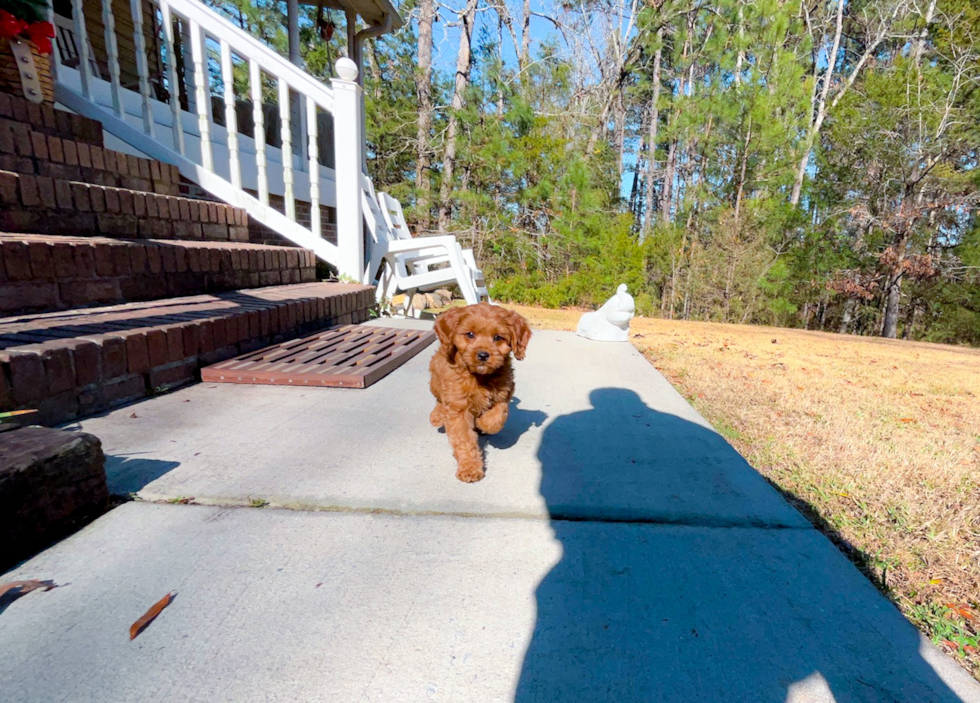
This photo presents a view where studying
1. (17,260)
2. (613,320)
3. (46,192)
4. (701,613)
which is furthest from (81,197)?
(613,320)

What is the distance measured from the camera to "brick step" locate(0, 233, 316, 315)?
2807 mm

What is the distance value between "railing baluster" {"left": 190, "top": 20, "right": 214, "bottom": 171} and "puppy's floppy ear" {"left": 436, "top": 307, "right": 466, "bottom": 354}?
4.32 metres

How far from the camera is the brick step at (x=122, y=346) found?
7.06ft

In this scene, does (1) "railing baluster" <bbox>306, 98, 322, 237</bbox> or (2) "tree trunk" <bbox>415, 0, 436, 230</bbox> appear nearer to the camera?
(1) "railing baluster" <bbox>306, 98, 322, 237</bbox>

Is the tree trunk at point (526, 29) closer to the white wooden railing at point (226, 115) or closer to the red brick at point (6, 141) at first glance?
the white wooden railing at point (226, 115)

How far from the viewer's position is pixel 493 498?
6.39 feet

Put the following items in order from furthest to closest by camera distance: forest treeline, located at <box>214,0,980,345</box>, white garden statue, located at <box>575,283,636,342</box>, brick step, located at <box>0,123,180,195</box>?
forest treeline, located at <box>214,0,980,345</box> → white garden statue, located at <box>575,283,636,342</box> → brick step, located at <box>0,123,180,195</box>

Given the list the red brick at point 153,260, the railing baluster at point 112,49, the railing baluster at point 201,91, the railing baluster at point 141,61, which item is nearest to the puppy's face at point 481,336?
the red brick at point 153,260

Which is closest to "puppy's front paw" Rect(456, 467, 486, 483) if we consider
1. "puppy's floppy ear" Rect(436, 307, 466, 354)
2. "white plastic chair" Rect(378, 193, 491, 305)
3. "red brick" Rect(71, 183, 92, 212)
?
"puppy's floppy ear" Rect(436, 307, 466, 354)

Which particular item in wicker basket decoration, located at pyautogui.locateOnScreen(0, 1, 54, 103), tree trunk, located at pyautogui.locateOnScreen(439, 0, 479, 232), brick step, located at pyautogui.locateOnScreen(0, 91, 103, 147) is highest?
tree trunk, located at pyautogui.locateOnScreen(439, 0, 479, 232)

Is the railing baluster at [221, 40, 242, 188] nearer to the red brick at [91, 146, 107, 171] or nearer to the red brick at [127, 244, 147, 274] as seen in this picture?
the red brick at [91, 146, 107, 171]

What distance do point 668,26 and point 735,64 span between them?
3560 mm

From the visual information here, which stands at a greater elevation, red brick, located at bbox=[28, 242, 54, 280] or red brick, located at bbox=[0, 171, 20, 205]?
red brick, located at bbox=[0, 171, 20, 205]

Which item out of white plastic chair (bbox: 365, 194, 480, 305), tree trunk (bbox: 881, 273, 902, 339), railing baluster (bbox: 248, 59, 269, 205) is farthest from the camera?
tree trunk (bbox: 881, 273, 902, 339)
